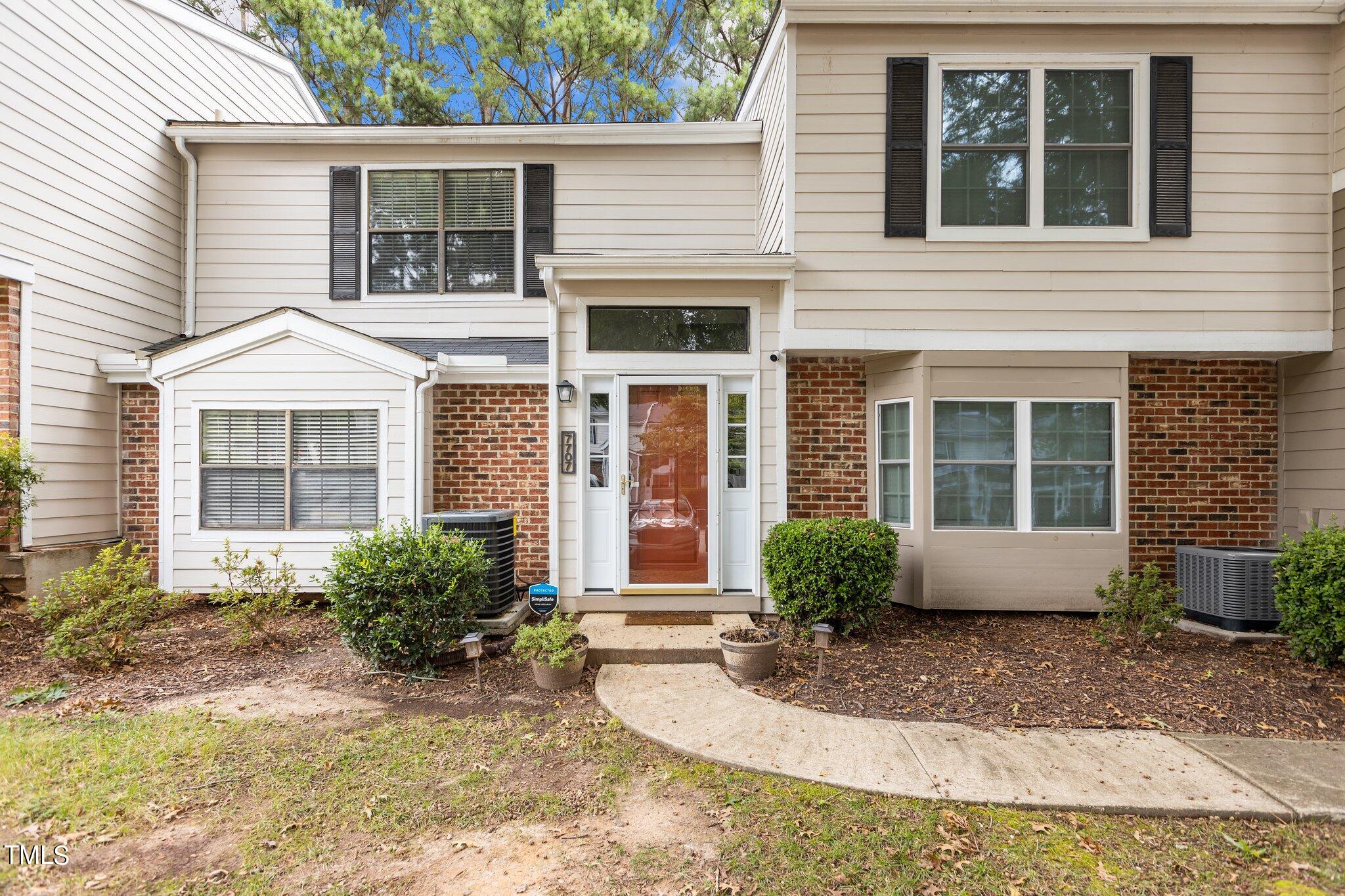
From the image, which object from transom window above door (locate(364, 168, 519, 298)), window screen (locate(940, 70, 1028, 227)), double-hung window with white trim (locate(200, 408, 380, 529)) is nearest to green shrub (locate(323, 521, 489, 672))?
double-hung window with white trim (locate(200, 408, 380, 529))

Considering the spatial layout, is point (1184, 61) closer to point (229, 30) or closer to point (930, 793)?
point (930, 793)

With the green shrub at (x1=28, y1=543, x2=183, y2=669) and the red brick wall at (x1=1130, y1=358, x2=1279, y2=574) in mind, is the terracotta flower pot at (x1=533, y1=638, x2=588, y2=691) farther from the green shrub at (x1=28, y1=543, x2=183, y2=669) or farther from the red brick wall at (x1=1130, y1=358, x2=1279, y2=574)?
the red brick wall at (x1=1130, y1=358, x2=1279, y2=574)

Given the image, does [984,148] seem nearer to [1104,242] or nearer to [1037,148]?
[1037,148]

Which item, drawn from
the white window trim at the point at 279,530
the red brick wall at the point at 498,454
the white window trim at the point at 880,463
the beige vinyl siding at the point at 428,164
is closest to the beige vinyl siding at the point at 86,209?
the beige vinyl siding at the point at 428,164

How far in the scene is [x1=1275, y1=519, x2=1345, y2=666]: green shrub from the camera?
420 centimetres

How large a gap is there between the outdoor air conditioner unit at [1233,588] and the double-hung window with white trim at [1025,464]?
0.71 m

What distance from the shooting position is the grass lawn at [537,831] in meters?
2.38

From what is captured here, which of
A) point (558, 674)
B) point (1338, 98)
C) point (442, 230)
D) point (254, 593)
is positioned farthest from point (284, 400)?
point (1338, 98)

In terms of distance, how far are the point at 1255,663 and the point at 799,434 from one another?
145 inches

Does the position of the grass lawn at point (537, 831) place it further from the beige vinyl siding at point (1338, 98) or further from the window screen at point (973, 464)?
the beige vinyl siding at point (1338, 98)

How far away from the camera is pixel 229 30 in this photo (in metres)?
8.49

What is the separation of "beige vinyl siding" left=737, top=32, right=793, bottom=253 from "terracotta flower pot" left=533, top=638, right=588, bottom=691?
3880mm

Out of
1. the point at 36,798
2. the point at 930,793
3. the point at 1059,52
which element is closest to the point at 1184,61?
Result: the point at 1059,52

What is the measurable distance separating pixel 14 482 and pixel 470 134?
5.41 metres
